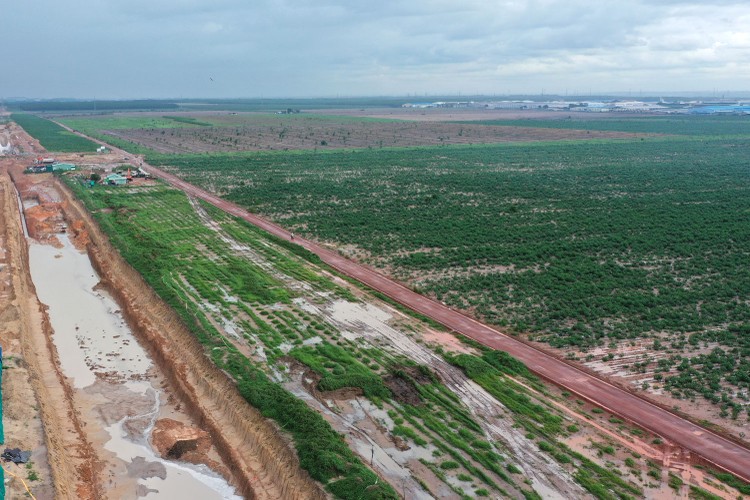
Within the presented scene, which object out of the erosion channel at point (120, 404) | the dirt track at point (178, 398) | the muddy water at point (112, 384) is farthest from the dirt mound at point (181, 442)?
the dirt track at point (178, 398)

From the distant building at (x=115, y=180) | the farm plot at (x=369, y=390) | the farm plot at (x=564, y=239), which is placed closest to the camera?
the farm plot at (x=369, y=390)

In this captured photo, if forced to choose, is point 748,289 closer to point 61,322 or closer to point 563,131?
point 61,322

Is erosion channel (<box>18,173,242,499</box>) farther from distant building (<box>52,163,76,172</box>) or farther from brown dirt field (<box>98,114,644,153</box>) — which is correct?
brown dirt field (<box>98,114,644,153</box>)

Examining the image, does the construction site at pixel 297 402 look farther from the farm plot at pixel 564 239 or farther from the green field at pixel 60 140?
the green field at pixel 60 140

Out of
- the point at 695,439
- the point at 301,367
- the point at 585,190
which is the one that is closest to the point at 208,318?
the point at 301,367

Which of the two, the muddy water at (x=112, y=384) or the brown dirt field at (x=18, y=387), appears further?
the muddy water at (x=112, y=384)

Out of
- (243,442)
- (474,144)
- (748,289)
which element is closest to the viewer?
(243,442)

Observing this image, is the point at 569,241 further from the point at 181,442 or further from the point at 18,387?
the point at 18,387
